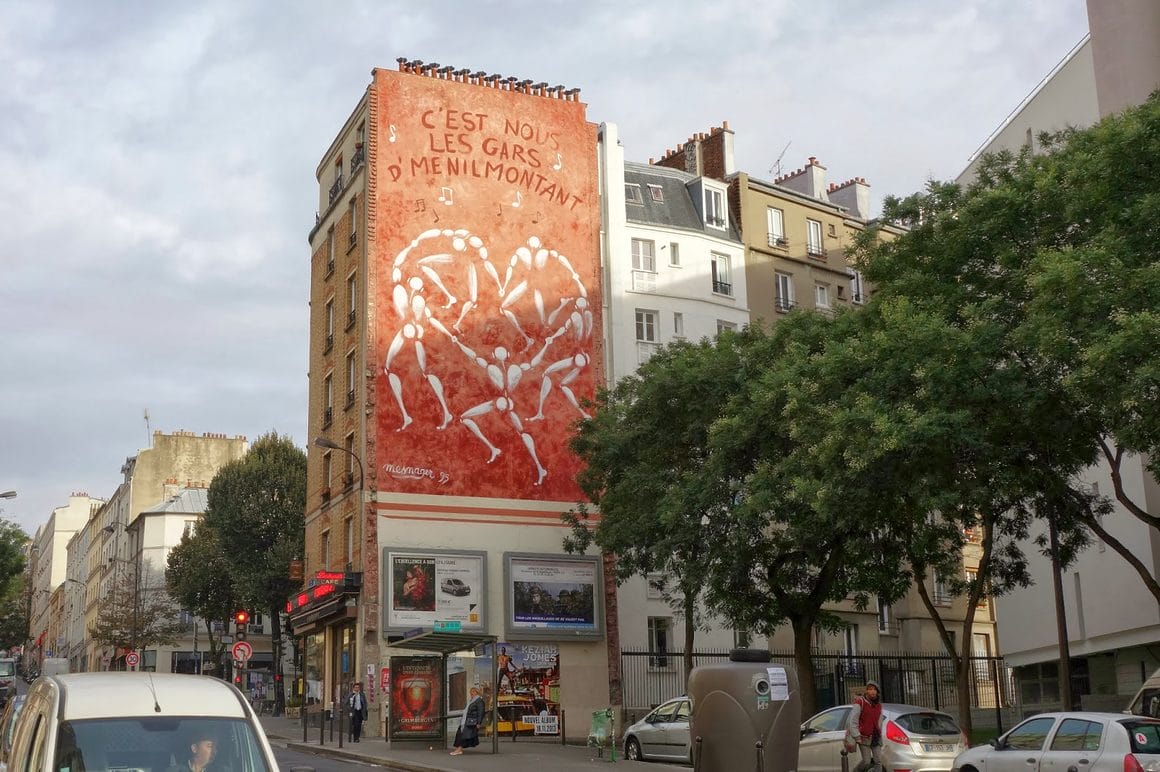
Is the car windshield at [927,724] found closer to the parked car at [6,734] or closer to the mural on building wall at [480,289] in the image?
the parked car at [6,734]

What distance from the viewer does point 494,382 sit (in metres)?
41.2

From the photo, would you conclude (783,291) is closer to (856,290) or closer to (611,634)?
(856,290)

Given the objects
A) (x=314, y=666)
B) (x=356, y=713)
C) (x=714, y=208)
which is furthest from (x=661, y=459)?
(x=714, y=208)

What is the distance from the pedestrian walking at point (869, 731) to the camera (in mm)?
19016

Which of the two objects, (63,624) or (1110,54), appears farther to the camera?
(63,624)

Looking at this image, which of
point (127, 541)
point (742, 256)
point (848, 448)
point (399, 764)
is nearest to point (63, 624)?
point (127, 541)

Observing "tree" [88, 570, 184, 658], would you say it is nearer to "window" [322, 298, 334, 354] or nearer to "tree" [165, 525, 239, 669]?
"tree" [165, 525, 239, 669]

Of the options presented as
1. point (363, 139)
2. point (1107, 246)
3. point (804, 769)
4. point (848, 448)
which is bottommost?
point (804, 769)

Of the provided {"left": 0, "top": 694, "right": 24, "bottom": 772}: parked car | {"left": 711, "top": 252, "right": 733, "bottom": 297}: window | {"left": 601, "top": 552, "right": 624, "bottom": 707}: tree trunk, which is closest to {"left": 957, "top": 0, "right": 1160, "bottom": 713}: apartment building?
{"left": 711, "top": 252, "right": 733, "bottom": 297}: window

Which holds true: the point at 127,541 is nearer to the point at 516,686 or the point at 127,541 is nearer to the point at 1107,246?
the point at 516,686

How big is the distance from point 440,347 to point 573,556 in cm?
775

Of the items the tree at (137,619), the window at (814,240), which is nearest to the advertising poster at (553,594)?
the window at (814,240)

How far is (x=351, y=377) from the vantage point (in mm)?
42188

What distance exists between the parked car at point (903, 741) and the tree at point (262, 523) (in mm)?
40685
